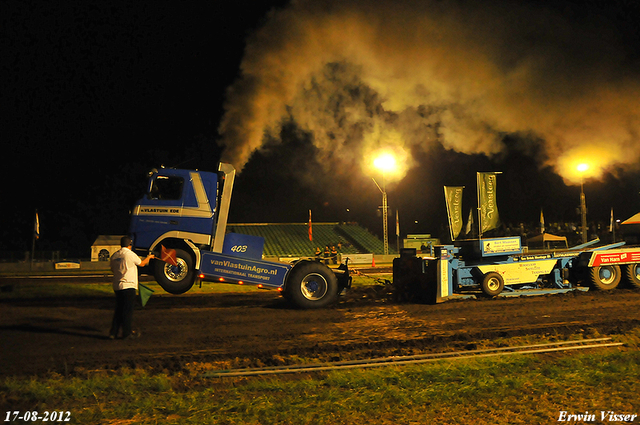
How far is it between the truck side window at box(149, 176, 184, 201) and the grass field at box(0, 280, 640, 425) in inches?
203

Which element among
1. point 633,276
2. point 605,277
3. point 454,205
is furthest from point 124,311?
point 454,205

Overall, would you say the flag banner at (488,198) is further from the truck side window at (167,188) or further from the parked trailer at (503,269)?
the truck side window at (167,188)

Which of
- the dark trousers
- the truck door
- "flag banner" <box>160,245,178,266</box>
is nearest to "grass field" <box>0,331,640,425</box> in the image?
the dark trousers

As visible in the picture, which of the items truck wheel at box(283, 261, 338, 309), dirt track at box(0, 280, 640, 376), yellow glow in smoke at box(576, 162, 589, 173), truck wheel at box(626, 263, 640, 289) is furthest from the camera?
yellow glow in smoke at box(576, 162, 589, 173)

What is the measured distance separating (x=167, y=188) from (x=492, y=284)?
8.79 meters

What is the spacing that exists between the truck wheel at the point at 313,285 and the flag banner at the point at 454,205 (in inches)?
761

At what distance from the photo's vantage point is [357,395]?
16.4 feet

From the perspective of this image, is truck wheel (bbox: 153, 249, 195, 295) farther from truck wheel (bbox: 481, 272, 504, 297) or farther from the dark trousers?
truck wheel (bbox: 481, 272, 504, 297)

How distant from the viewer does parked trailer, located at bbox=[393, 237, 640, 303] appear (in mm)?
11781

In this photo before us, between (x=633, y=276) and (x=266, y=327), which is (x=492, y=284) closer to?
(x=633, y=276)

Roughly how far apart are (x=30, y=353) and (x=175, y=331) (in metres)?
2.34

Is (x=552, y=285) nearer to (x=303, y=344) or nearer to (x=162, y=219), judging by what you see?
(x=303, y=344)

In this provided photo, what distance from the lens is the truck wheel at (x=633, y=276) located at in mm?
13086

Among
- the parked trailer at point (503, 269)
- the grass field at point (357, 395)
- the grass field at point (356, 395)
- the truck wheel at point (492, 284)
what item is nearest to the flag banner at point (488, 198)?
the parked trailer at point (503, 269)
